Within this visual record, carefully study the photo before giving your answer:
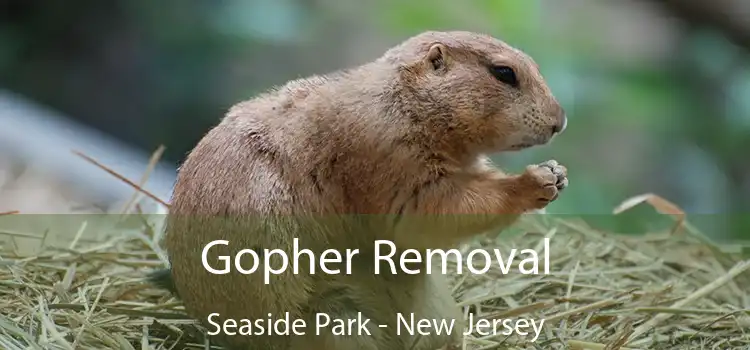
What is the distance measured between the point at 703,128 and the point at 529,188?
58.6 inches

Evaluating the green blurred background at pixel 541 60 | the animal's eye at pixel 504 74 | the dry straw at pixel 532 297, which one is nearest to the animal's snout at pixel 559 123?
the animal's eye at pixel 504 74

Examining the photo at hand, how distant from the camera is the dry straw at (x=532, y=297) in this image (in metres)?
1.89

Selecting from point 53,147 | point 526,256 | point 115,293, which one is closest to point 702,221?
point 526,256

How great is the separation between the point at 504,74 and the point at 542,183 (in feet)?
0.78

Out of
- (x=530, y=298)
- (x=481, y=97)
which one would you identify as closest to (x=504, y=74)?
(x=481, y=97)

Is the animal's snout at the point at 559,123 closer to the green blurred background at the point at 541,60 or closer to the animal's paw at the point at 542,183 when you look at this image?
the animal's paw at the point at 542,183

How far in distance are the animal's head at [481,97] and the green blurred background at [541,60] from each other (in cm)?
60

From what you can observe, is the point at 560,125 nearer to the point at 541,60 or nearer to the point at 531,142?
the point at 531,142

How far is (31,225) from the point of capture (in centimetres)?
252

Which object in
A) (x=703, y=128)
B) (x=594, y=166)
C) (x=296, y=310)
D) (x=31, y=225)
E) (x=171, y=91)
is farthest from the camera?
(x=171, y=91)

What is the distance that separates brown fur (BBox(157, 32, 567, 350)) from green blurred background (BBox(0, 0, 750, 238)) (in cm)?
61

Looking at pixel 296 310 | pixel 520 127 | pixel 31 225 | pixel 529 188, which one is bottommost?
pixel 296 310

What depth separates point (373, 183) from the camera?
1.77 meters

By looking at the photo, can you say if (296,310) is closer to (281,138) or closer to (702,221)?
(281,138)
